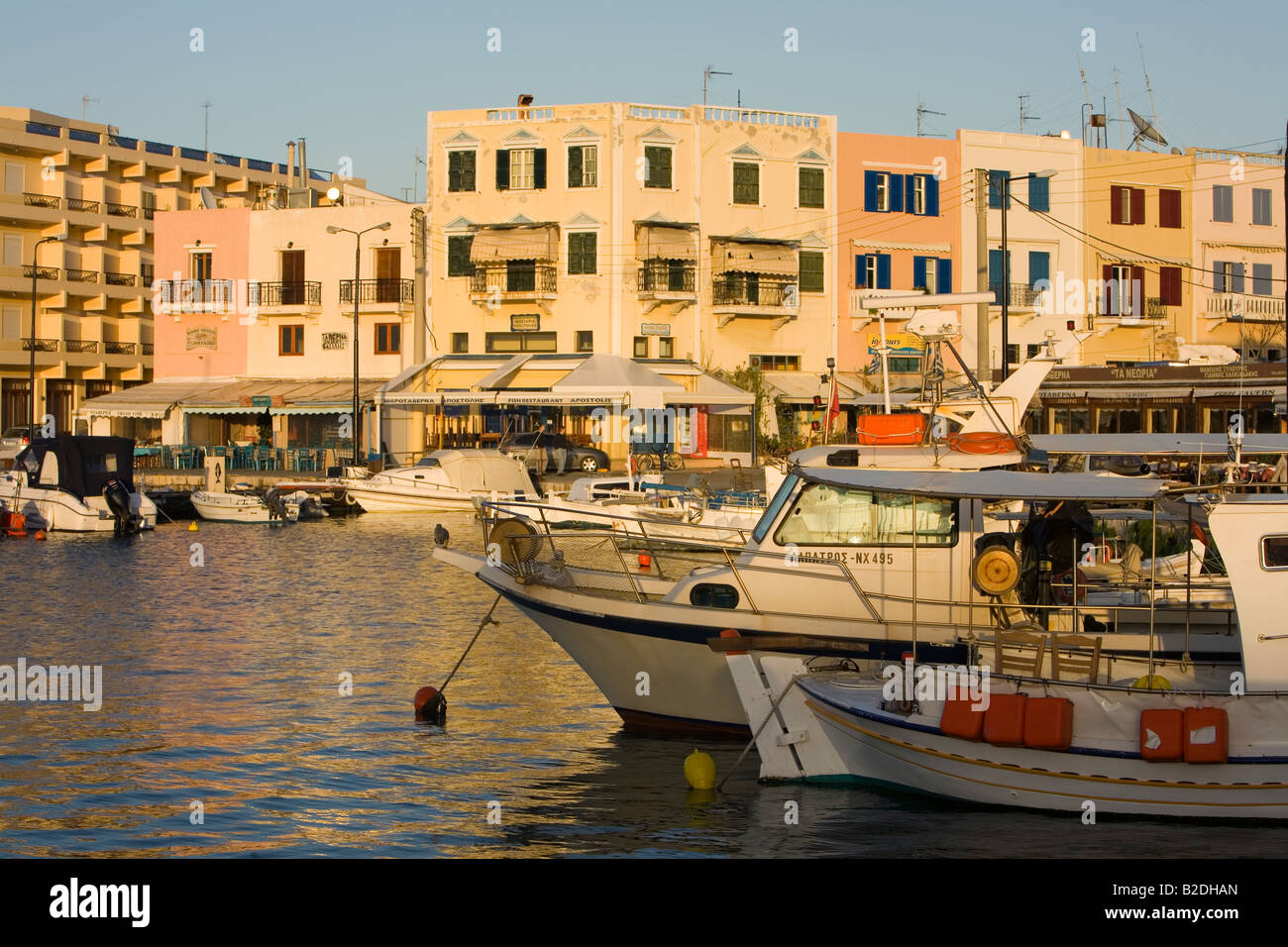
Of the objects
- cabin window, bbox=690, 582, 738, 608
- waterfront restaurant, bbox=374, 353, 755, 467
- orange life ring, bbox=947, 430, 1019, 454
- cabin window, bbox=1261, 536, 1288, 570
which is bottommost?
cabin window, bbox=690, 582, 738, 608

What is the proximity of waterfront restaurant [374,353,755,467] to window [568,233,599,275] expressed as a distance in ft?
10.8

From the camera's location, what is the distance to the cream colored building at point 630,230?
184ft

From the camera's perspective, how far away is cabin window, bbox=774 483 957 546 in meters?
15.7

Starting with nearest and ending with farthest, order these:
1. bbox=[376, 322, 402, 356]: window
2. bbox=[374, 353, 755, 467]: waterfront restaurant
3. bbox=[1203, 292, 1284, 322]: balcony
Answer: bbox=[374, 353, 755, 467]: waterfront restaurant → bbox=[376, 322, 402, 356]: window → bbox=[1203, 292, 1284, 322]: balcony

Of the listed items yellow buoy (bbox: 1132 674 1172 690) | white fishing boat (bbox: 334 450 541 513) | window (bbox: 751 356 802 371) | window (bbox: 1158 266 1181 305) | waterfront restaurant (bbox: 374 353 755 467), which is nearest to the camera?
yellow buoy (bbox: 1132 674 1172 690)

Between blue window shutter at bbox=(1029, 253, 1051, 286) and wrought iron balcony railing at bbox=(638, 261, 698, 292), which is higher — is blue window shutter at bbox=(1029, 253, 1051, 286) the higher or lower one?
the higher one

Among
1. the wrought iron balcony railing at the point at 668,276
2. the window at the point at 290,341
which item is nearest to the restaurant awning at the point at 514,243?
the wrought iron balcony railing at the point at 668,276

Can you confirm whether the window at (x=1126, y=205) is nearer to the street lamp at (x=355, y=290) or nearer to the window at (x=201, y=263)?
the street lamp at (x=355, y=290)

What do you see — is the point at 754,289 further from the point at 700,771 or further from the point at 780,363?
the point at 700,771

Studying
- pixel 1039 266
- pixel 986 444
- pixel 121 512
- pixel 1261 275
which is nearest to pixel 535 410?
pixel 121 512

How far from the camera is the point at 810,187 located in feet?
190

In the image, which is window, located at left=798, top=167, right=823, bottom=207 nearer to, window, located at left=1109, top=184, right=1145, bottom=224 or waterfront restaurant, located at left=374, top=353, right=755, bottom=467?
waterfront restaurant, located at left=374, top=353, right=755, bottom=467

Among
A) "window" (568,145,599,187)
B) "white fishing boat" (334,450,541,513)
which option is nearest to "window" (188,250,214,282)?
"window" (568,145,599,187)

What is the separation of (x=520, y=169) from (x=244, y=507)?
18.6 metres
